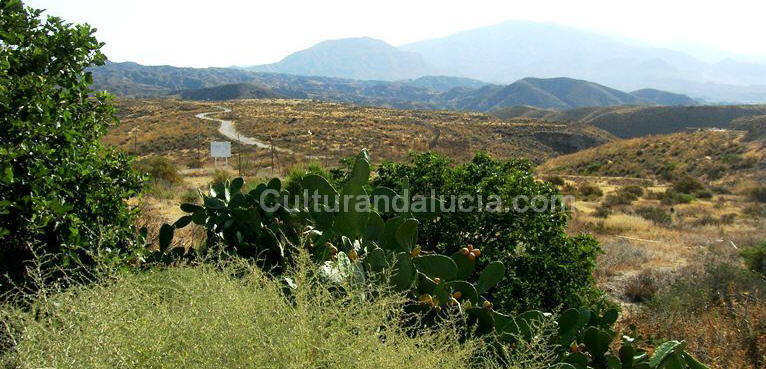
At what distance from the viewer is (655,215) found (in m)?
16.5

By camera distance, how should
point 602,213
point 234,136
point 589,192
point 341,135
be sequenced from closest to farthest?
point 602,213 → point 589,192 → point 341,135 → point 234,136

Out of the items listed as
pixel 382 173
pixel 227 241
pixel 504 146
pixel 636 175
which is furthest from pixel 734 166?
pixel 227 241

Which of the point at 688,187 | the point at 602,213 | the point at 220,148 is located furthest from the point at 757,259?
the point at 220,148

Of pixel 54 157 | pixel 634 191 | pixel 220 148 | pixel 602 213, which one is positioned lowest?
pixel 634 191

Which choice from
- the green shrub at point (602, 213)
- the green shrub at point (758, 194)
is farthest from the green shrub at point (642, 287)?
the green shrub at point (758, 194)

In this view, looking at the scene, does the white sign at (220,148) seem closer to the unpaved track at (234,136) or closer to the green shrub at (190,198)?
the green shrub at (190,198)

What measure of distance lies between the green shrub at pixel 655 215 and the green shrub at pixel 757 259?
21.0 feet

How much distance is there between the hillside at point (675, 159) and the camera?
28.8m

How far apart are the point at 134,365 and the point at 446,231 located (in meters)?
2.87

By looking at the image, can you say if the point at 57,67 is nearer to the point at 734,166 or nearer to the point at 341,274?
the point at 341,274

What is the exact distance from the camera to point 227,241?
366cm

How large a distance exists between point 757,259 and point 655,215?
797cm

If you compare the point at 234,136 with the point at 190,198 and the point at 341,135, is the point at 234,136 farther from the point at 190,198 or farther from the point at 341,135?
the point at 190,198

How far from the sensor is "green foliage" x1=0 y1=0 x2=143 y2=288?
9.99ft
